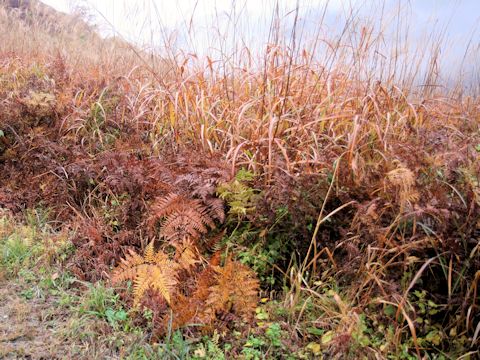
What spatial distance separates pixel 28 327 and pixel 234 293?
111cm

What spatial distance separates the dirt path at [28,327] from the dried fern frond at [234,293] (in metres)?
0.81

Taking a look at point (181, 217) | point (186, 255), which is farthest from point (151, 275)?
point (181, 217)

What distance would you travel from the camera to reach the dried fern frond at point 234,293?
6.79ft

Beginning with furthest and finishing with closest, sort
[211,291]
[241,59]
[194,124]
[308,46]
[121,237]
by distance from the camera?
1. [241,59]
2. [308,46]
3. [194,124]
4. [121,237]
5. [211,291]

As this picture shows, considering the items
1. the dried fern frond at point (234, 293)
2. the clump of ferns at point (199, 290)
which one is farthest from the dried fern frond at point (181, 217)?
the dried fern frond at point (234, 293)

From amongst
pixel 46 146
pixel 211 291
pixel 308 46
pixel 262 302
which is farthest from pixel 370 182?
pixel 46 146

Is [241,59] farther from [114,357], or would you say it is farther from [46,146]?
[114,357]

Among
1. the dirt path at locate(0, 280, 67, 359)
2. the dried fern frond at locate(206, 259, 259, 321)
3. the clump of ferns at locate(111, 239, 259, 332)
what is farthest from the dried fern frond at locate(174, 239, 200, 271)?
the dirt path at locate(0, 280, 67, 359)

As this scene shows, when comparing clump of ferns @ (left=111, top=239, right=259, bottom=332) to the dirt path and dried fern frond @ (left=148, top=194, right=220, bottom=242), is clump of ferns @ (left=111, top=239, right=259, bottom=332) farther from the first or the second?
the dirt path

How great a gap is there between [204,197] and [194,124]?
1142 millimetres

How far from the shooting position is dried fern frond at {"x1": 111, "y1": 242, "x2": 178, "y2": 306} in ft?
6.81

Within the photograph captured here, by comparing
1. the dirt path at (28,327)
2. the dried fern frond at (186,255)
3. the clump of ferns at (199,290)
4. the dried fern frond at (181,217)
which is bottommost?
the dirt path at (28,327)

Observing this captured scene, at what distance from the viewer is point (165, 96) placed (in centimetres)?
381

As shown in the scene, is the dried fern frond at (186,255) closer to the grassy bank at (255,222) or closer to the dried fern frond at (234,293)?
the grassy bank at (255,222)
